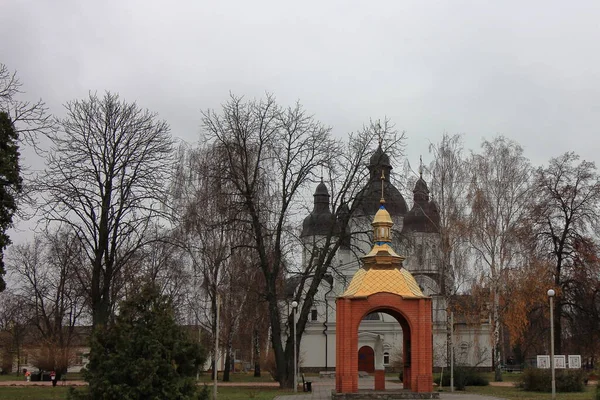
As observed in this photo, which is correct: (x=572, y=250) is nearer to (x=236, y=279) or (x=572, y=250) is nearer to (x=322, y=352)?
(x=236, y=279)

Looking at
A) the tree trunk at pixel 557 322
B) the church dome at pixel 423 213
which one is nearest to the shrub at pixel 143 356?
the church dome at pixel 423 213

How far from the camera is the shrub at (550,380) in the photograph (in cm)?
2895

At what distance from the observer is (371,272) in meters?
24.2

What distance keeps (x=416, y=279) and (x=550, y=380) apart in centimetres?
2000

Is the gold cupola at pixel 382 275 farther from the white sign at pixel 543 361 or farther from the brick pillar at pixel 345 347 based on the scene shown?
the white sign at pixel 543 361

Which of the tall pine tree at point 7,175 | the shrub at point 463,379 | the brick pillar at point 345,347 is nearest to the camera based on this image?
the tall pine tree at point 7,175

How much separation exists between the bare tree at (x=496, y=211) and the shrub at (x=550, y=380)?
241 inches

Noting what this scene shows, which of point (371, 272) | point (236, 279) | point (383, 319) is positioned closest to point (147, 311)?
Answer: point (371, 272)

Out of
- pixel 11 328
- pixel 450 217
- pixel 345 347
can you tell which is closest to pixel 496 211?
pixel 450 217

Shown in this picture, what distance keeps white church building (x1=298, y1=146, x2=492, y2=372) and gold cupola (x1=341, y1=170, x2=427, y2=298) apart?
6.84 meters

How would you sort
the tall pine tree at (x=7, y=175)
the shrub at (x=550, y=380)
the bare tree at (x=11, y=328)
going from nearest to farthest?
the tall pine tree at (x=7, y=175) < the shrub at (x=550, y=380) < the bare tree at (x=11, y=328)

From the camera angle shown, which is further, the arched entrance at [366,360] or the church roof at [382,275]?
the arched entrance at [366,360]

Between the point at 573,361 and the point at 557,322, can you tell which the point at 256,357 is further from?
the point at 573,361

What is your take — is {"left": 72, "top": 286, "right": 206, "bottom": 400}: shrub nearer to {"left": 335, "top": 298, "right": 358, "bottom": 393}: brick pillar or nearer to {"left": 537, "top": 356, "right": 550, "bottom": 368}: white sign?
{"left": 335, "top": 298, "right": 358, "bottom": 393}: brick pillar
